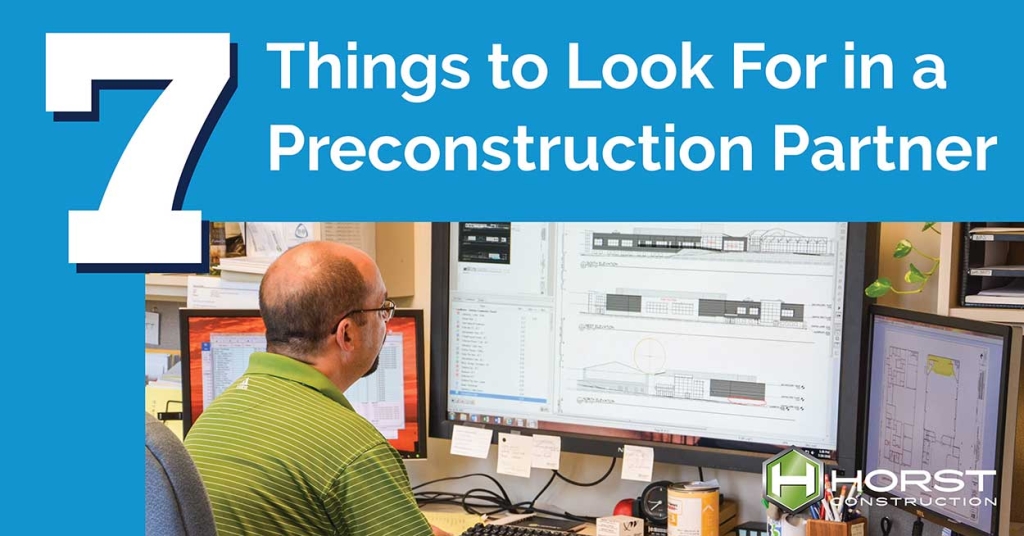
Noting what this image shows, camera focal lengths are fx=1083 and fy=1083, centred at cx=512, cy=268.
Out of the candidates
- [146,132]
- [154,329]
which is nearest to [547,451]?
[154,329]

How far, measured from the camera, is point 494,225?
5.95ft

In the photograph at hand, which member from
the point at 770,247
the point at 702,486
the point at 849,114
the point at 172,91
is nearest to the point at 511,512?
the point at 702,486

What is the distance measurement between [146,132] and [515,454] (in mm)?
1407

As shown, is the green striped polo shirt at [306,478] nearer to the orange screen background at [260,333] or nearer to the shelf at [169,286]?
the orange screen background at [260,333]

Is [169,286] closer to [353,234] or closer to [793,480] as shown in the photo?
[353,234]

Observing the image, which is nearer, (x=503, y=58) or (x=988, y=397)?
(x=503, y=58)

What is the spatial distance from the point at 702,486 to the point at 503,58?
121 centimetres

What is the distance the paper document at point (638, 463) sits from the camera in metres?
1.70

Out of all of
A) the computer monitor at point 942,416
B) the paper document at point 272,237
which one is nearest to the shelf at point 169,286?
the paper document at point 272,237

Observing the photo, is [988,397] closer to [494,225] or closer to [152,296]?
[494,225]

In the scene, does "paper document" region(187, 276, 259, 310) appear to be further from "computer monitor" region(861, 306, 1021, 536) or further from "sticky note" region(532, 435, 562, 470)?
"computer monitor" region(861, 306, 1021, 536)

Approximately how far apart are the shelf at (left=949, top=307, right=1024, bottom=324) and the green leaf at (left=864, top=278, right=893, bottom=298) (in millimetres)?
105

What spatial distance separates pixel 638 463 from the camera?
171cm

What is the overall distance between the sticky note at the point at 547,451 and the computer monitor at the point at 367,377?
0.21 metres
